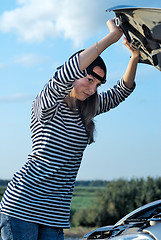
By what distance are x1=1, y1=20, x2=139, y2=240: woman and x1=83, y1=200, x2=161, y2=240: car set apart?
1.76ft

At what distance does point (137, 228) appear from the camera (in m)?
3.45

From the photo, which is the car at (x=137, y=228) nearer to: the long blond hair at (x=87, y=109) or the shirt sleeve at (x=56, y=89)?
the long blond hair at (x=87, y=109)

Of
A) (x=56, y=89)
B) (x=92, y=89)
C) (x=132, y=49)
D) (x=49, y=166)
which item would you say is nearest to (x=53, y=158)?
(x=49, y=166)

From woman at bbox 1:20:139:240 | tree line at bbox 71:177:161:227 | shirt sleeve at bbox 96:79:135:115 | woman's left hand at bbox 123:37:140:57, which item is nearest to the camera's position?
woman at bbox 1:20:139:240

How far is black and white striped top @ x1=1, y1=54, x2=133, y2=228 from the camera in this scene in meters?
2.94

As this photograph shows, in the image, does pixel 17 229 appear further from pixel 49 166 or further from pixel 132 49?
pixel 132 49

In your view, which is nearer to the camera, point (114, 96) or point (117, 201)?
point (114, 96)

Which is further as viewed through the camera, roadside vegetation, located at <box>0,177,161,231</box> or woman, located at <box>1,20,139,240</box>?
roadside vegetation, located at <box>0,177,161,231</box>

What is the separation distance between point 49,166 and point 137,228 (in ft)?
3.02

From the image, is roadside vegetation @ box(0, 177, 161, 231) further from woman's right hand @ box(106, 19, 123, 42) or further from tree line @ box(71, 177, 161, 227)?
woman's right hand @ box(106, 19, 123, 42)

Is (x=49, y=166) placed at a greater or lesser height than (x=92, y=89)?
lesser

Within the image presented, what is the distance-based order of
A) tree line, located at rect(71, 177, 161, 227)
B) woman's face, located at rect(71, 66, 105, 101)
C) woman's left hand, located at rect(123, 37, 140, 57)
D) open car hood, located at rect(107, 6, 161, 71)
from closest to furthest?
open car hood, located at rect(107, 6, 161, 71)
woman's face, located at rect(71, 66, 105, 101)
woman's left hand, located at rect(123, 37, 140, 57)
tree line, located at rect(71, 177, 161, 227)

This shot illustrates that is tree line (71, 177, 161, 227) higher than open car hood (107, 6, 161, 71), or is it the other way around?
open car hood (107, 6, 161, 71)

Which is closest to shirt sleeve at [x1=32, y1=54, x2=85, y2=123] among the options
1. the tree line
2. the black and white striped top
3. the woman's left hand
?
the black and white striped top
